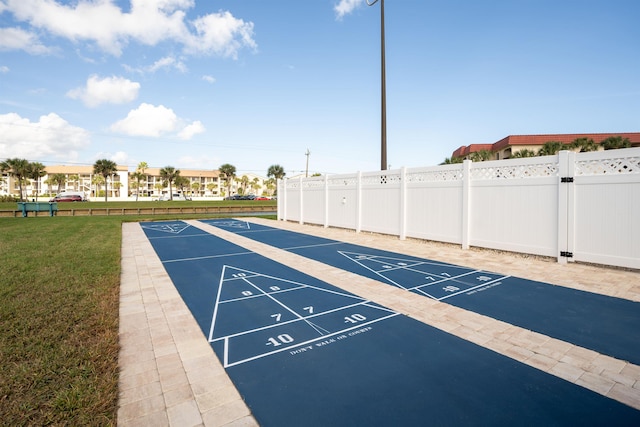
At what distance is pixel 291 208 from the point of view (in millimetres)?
21719

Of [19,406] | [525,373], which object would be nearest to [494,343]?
[525,373]

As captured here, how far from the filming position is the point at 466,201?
1056 centimetres

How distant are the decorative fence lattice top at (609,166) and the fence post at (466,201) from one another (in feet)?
9.61

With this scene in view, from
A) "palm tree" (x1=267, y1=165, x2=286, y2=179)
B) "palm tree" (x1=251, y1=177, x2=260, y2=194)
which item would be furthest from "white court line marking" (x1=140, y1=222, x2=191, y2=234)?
"palm tree" (x1=251, y1=177, x2=260, y2=194)

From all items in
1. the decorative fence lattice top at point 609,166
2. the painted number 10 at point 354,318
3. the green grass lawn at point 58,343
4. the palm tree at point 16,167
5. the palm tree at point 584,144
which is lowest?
the painted number 10 at point 354,318

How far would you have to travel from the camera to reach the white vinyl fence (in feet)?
24.5

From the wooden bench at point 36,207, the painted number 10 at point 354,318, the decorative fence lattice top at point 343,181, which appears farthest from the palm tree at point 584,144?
the wooden bench at point 36,207

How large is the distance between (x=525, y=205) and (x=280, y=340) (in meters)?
8.25

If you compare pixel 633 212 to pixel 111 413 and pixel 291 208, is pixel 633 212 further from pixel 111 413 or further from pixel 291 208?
pixel 291 208

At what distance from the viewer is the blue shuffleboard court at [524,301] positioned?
4.25m

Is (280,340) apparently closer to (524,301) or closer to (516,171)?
(524,301)

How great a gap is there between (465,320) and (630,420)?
2.16 m

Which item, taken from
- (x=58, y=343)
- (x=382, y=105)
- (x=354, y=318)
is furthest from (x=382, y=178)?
(x=58, y=343)

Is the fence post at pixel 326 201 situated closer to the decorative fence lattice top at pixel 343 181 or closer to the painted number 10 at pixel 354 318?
the decorative fence lattice top at pixel 343 181
